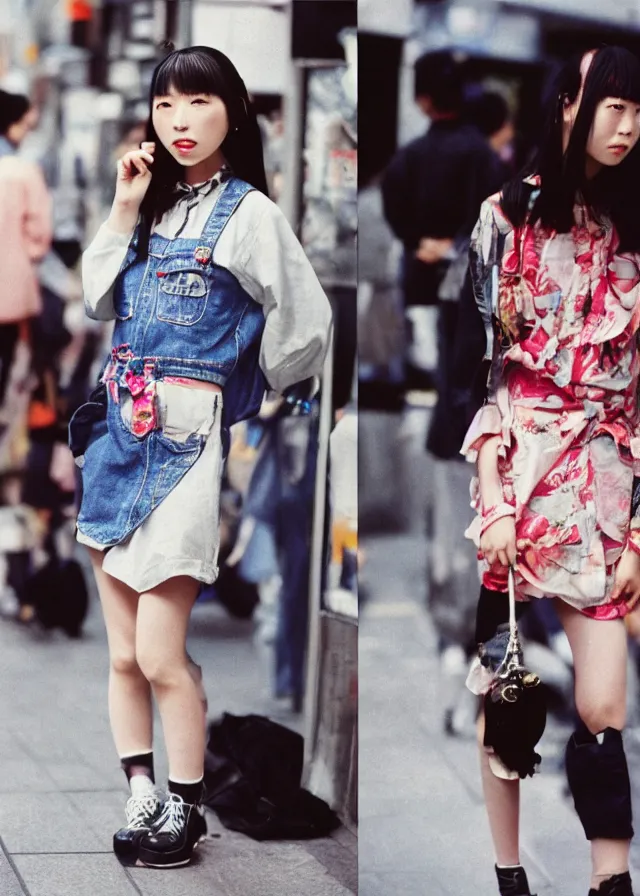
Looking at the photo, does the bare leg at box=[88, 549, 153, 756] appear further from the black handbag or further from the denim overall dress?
the black handbag

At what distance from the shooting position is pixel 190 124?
3.14m

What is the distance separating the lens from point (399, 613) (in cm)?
639

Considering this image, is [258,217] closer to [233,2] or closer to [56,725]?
[233,2]

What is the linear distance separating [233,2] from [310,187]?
1.84 feet

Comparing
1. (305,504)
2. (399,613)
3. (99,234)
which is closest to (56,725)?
(305,504)

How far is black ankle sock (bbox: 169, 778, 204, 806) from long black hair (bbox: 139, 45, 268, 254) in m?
1.24

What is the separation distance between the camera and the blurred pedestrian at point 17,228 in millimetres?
4977

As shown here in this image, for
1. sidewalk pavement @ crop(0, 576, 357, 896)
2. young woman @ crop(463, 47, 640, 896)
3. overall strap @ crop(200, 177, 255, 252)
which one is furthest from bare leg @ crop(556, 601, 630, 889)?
overall strap @ crop(200, 177, 255, 252)

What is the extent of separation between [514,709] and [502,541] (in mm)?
348

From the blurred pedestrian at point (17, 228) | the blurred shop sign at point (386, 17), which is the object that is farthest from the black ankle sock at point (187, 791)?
the blurred shop sign at point (386, 17)

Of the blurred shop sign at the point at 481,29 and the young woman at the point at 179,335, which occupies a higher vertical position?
the blurred shop sign at the point at 481,29

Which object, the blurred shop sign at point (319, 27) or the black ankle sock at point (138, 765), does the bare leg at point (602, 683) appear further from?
the blurred shop sign at point (319, 27)

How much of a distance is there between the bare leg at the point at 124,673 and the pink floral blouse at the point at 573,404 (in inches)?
36.9

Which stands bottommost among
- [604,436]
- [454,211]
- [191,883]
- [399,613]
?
[399,613]
